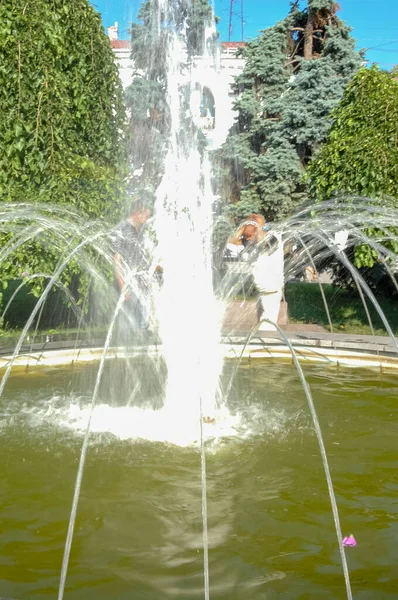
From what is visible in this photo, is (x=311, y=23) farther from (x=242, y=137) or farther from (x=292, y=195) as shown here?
(x=292, y=195)

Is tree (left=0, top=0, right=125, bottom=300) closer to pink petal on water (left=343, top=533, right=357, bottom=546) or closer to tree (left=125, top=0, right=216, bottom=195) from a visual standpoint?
pink petal on water (left=343, top=533, right=357, bottom=546)

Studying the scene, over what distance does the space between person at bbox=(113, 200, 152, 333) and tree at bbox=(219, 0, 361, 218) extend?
8.03 metres

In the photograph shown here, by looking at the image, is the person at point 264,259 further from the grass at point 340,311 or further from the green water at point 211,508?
the green water at point 211,508

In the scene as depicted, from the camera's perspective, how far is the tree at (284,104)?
1698 cm

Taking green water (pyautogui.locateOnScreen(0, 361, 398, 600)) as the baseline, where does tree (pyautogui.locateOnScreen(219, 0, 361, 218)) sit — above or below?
above

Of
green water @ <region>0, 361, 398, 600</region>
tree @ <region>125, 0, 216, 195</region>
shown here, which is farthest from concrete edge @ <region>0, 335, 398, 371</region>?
tree @ <region>125, 0, 216, 195</region>

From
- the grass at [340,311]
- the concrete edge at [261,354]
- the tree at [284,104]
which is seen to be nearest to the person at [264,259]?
the concrete edge at [261,354]

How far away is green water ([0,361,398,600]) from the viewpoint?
2.99 meters

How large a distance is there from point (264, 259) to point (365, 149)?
2248 millimetres

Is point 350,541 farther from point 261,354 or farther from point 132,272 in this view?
point 132,272

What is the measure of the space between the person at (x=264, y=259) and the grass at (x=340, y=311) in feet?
6.47

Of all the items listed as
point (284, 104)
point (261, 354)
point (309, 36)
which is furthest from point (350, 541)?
point (309, 36)

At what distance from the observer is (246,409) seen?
5820mm

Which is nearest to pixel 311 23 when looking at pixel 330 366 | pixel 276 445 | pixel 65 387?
pixel 330 366
